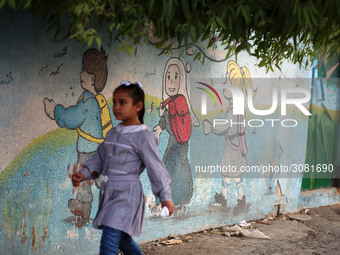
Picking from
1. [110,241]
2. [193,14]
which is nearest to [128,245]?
[110,241]

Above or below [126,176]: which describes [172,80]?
above

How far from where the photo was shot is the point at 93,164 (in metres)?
3.86

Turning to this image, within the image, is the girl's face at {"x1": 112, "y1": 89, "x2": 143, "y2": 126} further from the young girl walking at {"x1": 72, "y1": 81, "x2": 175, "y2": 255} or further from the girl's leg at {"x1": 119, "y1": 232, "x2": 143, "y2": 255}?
the girl's leg at {"x1": 119, "y1": 232, "x2": 143, "y2": 255}

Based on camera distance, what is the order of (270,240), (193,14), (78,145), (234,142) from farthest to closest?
(234,142)
(270,240)
(78,145)
(193,14)

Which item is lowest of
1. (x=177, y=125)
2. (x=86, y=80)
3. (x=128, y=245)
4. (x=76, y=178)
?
(x=128, y=245)

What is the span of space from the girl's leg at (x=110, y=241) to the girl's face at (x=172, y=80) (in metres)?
2.53

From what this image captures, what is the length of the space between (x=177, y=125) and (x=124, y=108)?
7.63 ft

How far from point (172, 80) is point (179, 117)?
0.45 metres

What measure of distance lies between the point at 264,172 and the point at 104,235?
409 centimetres

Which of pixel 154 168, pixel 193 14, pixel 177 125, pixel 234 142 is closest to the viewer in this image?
pixel 154 168

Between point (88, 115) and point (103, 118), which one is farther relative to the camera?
point (103, 118)

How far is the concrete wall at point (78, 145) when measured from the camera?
446cm

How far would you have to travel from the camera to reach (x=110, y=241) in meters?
3.59

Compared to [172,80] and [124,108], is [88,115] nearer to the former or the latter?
[172,80]
